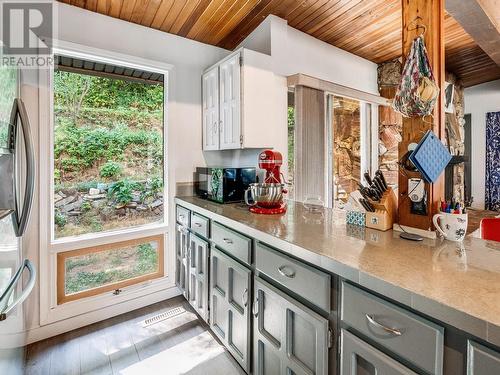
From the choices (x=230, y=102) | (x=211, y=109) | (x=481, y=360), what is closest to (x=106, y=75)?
(x=211, y=109)

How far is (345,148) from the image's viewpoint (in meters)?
3.33

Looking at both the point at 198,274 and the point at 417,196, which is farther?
the point at 198,274

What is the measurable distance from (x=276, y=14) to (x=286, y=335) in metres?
2.46

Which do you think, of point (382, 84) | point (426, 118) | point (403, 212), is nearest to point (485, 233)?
point (403, 212)

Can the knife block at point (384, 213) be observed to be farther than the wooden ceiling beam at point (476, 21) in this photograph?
No

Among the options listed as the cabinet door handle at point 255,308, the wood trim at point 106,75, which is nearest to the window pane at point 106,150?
the wood trim at point 106,75

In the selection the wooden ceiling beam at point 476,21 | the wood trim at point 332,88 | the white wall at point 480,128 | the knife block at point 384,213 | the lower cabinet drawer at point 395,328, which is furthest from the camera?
the white wall at point 480,128

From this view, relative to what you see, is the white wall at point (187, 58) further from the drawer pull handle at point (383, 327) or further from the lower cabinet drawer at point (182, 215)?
the drawer pull handle at point (383, 327)

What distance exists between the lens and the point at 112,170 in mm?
2387

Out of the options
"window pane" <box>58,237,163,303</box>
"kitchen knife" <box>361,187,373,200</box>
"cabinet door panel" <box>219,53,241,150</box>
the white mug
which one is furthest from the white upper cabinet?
the white mug

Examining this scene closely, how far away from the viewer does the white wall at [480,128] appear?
4.12 m

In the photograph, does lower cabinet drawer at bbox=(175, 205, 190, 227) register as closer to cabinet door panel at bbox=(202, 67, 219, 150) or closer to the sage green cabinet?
the sage green cabinet

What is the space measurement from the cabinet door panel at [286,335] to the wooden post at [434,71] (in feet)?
2.25

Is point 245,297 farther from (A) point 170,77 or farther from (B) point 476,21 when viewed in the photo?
(B) point 476,21
